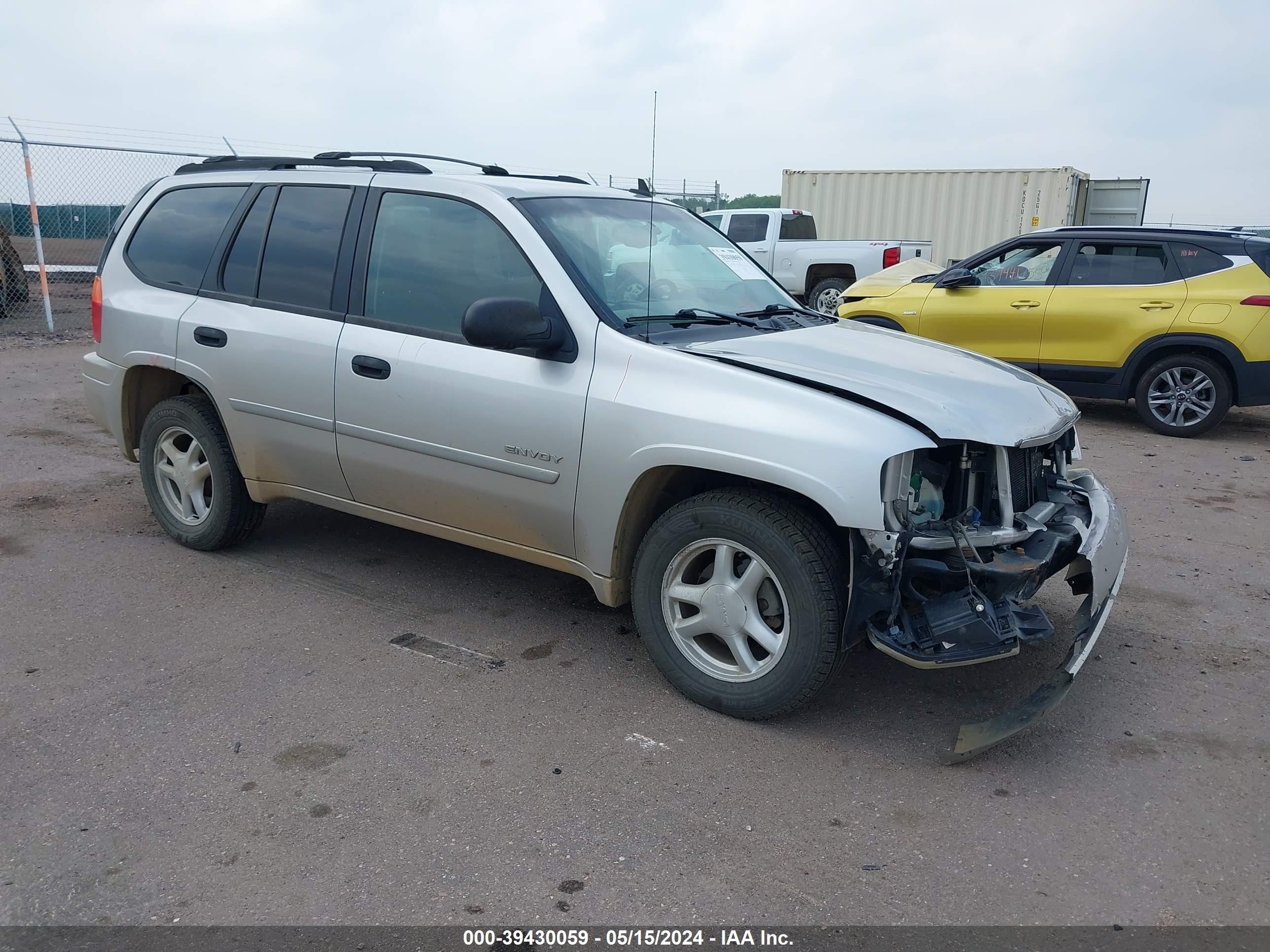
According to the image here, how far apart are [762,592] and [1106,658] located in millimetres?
1679

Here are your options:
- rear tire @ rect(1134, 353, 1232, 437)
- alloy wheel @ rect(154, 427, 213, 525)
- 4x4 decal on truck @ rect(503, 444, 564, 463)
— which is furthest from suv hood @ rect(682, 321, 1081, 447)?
rear tire @ rect(1134, 353, 1232, 437)

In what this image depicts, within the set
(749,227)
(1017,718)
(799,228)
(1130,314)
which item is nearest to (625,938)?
(1017,718)

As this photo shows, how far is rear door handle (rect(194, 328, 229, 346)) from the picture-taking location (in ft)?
15.7

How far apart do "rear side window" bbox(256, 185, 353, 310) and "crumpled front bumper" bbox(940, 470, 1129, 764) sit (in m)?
3.14

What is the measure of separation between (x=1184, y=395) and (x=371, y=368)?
7.36 meters

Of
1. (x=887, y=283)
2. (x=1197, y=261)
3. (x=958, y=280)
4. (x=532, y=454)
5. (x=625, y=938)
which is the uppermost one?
(x=1197, y=261)

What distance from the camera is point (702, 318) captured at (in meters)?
4.21

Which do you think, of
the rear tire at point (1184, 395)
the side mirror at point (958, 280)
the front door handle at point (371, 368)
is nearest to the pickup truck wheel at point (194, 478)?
the front door handle at point (371, 368)

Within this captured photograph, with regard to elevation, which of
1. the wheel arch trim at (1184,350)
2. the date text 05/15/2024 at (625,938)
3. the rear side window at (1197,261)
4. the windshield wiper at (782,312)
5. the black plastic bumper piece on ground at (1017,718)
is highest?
the rear side window at (1197,261)

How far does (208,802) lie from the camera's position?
314 cm

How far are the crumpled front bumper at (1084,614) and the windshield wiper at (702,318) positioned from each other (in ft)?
4.77

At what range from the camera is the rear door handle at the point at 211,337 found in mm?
4797

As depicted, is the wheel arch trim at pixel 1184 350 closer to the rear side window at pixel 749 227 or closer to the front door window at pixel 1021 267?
the front door window at pixel 1021 267

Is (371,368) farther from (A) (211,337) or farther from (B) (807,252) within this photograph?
(B) (807,252)
